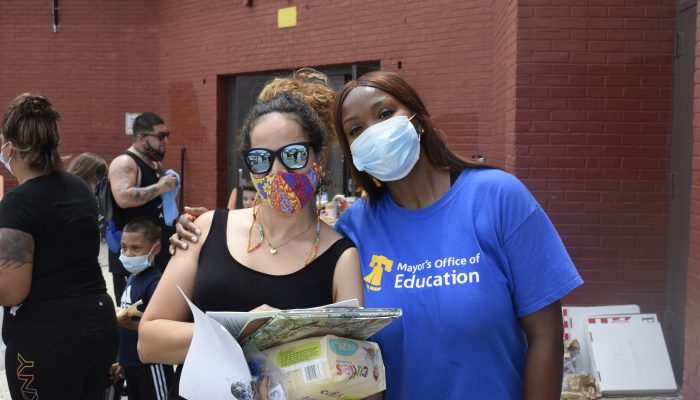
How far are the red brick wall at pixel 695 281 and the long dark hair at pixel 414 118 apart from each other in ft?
9.09

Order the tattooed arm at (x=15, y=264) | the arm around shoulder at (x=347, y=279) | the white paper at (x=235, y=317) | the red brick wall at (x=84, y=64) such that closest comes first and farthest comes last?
the white paper at (x=235, y=317), the arm around shoulder at (x=347, y=279), the tattooed arm at (x=15, y=264), the red brick wall at (x=84, y=64)

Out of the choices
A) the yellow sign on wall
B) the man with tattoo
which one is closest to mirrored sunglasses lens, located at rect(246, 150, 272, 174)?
the man with tattoo

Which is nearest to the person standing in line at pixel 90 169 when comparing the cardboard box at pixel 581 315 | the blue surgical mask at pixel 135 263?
the blue surgical mask at pixel 135 263

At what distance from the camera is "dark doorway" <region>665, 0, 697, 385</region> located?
224 inches

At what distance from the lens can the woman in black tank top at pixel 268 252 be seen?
209 centimetres

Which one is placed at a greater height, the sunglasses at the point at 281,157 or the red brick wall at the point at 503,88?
the red brick wall at the point at 503,88

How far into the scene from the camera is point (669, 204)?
6078 mm

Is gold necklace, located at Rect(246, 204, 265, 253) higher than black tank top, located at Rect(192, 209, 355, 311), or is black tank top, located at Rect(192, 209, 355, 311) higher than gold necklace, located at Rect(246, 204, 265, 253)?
gold necklace, located at Rect(246, 204, 265, 253)

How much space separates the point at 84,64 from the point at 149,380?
983 centimetres

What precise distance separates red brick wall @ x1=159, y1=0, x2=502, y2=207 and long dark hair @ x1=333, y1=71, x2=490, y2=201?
221 inches

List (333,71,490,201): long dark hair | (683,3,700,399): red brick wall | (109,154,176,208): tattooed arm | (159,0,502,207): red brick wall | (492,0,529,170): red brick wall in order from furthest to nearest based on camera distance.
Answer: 1. (159,0,502,207): red brick wall
2. (492,0,529,170): red brick wall
3. (109,154,176,208): tattooed arm
4. (683,3,700,399): red brick wall
5. (333,71,490,201): long dark hair

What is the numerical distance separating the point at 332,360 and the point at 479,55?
6.48 m

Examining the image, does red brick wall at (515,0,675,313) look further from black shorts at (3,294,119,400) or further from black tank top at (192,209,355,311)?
black tank top at (192,209,355,311)

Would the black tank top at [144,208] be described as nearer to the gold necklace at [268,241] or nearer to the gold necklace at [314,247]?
the gold necklace at [268,241]
